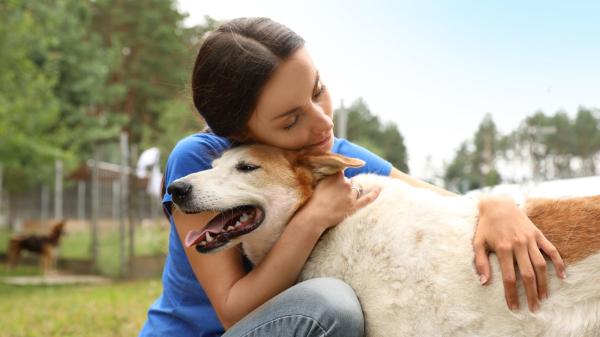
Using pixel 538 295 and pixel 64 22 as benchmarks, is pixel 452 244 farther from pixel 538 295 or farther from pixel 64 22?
pixel 64 22

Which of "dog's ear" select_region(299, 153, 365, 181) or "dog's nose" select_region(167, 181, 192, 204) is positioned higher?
"dog's ear" select_region(299, 153, 365, 181)

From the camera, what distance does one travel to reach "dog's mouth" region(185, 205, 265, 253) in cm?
218

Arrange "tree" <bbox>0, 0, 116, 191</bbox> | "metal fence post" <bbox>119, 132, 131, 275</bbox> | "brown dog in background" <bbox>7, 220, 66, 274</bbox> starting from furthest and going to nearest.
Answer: "brown dog in background" <bbox>7, 220, 66, 274</bbox>, "metal fence post" <bbox>119, 132, 131, 275</bbox>, "tree" <bbox>0, 0, 116, 191</bbox>

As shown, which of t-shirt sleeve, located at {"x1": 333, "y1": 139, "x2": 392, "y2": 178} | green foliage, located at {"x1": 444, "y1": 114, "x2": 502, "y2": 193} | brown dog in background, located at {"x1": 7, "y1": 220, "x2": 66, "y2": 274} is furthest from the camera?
brown dog in background, located at {"x1": 7, "y1": 220, "x2": 66, "y2": 274}

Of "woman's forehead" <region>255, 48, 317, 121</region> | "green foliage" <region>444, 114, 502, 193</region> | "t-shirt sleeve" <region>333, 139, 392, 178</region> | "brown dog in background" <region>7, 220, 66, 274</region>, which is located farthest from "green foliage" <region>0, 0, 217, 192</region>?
"green foliage" <region>444, 114, 502, 193</region>

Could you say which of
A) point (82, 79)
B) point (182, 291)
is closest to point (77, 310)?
point (182, 291)

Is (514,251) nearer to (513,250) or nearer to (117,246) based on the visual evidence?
(513,250)

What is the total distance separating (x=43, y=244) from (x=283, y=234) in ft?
39.8

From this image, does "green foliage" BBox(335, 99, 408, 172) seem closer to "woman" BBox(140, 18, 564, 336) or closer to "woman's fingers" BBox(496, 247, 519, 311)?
"woman" BBox(140, 18, 564, 336)

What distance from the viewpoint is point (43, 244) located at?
1306 centimetres

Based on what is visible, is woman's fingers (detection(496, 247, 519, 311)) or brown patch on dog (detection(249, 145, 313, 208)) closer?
woman's fingers (detection(496, 247, 519, 311))

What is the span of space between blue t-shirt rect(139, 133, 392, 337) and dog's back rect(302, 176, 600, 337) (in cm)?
43

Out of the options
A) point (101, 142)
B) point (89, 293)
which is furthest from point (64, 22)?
point (89, 293)

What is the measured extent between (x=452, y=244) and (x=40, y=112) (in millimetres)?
10944
